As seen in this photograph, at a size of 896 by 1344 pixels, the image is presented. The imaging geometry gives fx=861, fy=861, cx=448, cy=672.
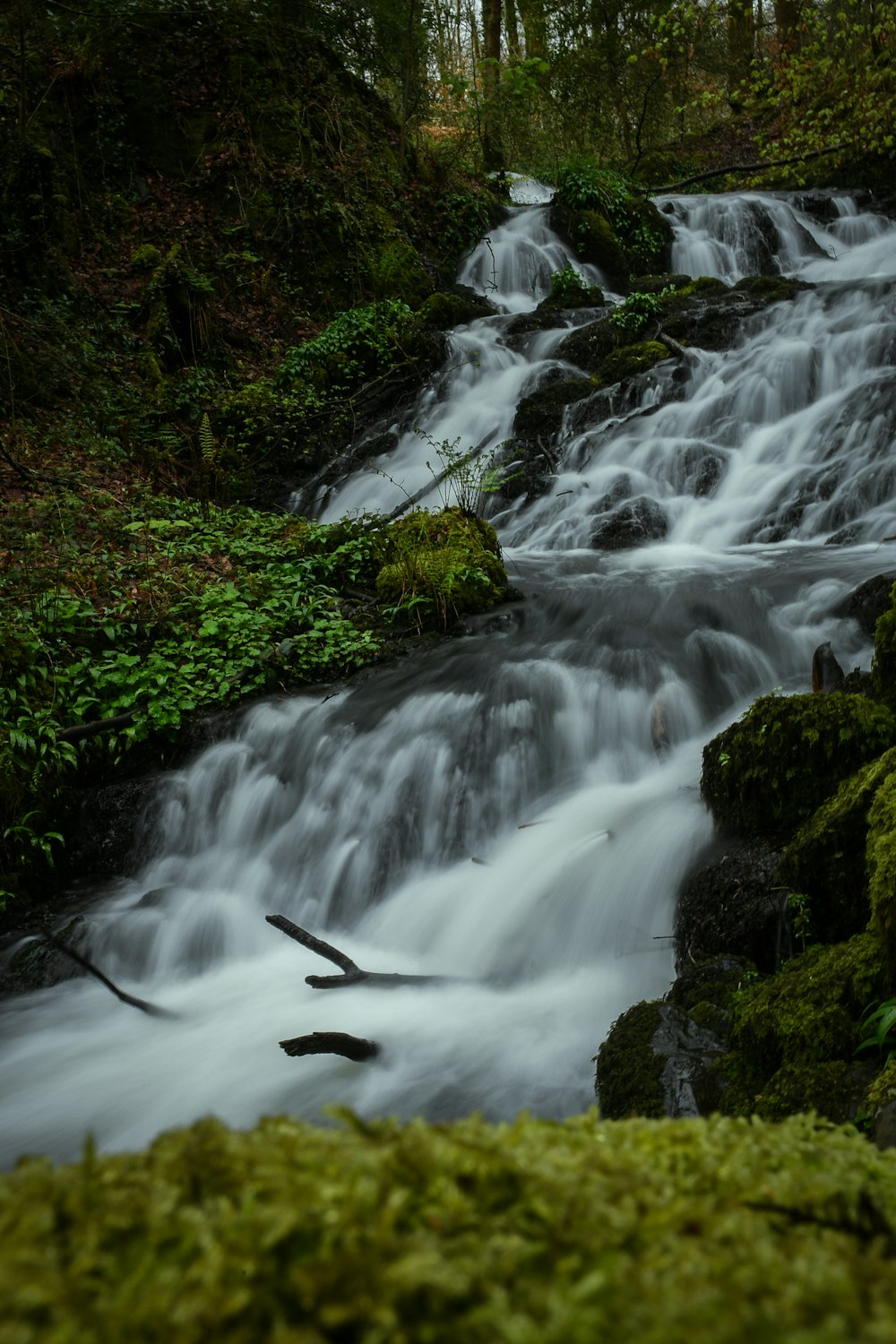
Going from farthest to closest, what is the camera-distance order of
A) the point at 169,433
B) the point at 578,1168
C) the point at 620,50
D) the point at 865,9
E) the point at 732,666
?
the point at 620,50 → the point at 865,9 → the point at 169,433 → the point at 732,666 → the point at 578,1168

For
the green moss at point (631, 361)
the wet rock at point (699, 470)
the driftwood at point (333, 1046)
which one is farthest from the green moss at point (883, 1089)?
the green moss at point (631, 361)

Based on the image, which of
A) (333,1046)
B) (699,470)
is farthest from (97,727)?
(699,470)

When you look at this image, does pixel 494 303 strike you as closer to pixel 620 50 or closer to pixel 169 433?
pixel 169 433

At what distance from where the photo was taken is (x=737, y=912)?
386 centimetres

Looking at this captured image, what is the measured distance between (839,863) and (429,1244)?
10.7 feet

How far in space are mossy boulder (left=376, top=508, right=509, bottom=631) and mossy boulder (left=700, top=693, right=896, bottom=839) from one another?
4.24 m

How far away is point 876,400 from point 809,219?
10.9 m

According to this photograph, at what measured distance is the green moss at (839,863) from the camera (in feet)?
11.2

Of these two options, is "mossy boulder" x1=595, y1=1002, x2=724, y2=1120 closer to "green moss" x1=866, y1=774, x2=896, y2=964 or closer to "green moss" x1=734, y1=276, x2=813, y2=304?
"green moss" x1=866, y1=774, x2=896, y2=964

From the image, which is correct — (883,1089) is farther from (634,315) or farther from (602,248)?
(602,248)

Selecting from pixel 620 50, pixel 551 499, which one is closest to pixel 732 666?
pixel 551 499

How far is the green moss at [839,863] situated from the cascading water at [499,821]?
103 cm

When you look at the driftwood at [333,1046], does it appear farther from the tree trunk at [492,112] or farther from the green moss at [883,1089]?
the tree trunk at [492,112]

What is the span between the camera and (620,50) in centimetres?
2362
